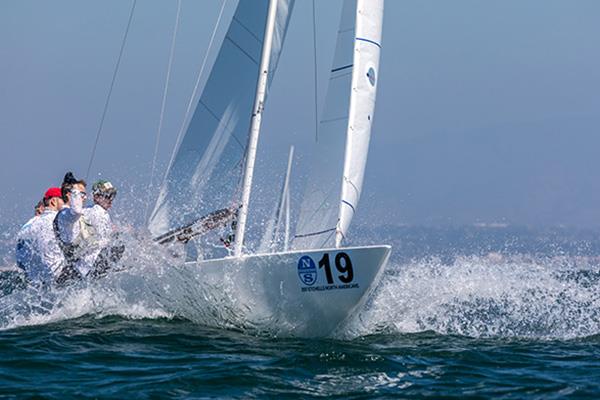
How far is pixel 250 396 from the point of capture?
6980 mm

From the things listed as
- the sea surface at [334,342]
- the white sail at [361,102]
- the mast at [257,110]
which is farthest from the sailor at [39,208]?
the white sail at [361,102]

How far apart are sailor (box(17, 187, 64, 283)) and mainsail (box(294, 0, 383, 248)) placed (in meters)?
2.77

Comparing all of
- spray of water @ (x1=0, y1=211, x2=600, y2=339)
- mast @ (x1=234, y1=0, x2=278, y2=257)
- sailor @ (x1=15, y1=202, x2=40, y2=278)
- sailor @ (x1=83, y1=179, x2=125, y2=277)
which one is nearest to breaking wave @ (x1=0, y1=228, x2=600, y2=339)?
spray of water @ (x1=0, y1=211, x2=600, y2=339)

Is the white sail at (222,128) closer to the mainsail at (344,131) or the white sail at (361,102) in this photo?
the mainsail at (344,131)

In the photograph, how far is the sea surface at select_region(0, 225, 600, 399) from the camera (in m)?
7.35

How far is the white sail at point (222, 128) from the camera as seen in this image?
36.6ft

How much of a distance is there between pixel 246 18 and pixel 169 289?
3335mm

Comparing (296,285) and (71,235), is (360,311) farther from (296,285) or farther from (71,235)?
(71,235)

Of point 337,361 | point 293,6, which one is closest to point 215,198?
point 293,6

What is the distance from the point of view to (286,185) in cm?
1129

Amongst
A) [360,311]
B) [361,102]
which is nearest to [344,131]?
[361,102]

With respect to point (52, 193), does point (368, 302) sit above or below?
below

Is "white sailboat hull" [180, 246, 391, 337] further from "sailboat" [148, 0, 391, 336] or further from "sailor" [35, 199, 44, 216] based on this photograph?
"sailor" [35, 199, 44, 216]

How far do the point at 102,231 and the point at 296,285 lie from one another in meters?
2.51
